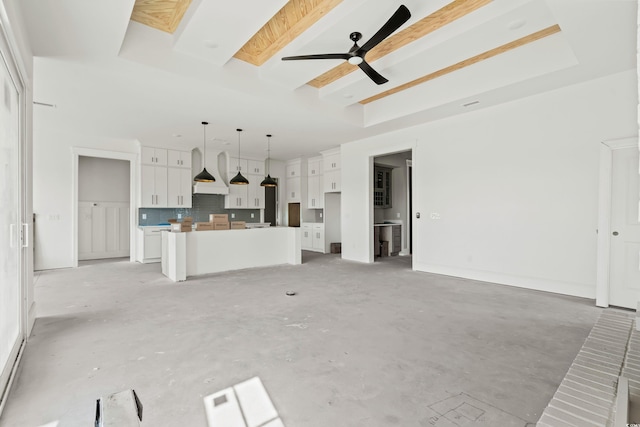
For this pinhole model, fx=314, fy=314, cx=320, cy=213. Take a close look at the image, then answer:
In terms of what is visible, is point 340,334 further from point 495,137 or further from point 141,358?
point 495,137

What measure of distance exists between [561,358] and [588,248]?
7.86ft

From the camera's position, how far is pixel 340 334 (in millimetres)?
2898

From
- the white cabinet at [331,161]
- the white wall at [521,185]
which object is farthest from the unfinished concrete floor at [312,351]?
the white cabinet at [331,161]

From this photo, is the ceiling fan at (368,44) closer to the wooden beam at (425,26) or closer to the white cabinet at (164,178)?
the wooden beam at (425,26)

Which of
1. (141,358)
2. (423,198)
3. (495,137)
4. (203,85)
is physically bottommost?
(141,358)

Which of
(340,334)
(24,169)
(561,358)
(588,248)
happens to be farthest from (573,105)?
(24,169)

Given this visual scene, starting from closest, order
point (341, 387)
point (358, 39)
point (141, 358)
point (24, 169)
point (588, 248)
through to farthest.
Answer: point (341, 387) < point (141, 358) < point (24, 169) < point (358, 39) < point (588, 248)

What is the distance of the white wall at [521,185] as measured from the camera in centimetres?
404

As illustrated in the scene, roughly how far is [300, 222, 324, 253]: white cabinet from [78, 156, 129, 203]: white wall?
4734mm

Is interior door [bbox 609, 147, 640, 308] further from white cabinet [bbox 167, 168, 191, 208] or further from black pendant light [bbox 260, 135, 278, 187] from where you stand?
white cabinet [bbox 167, 168, 191, 208]

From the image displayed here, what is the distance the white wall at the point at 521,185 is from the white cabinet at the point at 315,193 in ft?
9.97

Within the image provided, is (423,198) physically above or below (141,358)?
above

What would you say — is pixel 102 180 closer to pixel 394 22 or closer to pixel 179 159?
pixel 179 159

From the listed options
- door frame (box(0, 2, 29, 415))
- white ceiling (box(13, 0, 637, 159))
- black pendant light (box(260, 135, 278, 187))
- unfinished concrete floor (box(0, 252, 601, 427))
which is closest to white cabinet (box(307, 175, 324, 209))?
black pendant light (box(260, 135, 278, 187))
